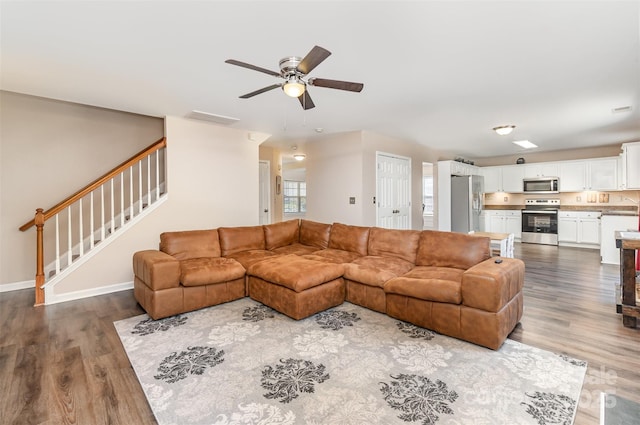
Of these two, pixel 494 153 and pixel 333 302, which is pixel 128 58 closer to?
pixel 333 302

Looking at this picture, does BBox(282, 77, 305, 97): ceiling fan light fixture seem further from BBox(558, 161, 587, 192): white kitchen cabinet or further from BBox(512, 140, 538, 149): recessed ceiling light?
BBox(558, 161, 587, 192): white kitchen cabinet

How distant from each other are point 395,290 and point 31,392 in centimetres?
285

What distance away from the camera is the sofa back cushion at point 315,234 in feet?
15.5

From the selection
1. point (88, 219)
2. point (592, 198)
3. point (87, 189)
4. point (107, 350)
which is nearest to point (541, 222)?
point (592, 198)

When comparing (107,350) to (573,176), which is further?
(573,176)

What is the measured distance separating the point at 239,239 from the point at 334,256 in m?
1.44

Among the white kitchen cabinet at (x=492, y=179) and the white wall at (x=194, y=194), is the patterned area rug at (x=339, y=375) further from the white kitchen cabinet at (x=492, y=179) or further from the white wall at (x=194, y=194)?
the white kitchen cabinet at (x=492, y=179)

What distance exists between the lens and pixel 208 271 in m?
3.38

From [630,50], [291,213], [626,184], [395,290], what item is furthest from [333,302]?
[291,213]

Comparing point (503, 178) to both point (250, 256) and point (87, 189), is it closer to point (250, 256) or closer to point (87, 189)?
point (250, 256)

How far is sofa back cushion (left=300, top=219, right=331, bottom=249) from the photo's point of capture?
4.74 m

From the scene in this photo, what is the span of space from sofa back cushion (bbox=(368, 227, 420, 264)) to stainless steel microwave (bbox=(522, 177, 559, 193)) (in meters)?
5.95

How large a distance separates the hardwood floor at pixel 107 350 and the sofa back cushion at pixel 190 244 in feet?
2.49

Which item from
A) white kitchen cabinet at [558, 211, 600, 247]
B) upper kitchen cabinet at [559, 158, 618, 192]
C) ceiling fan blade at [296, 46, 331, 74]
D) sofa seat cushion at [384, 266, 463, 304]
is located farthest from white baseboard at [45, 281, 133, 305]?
upper kitchen cabinet at [559, 158, 618, 192]
